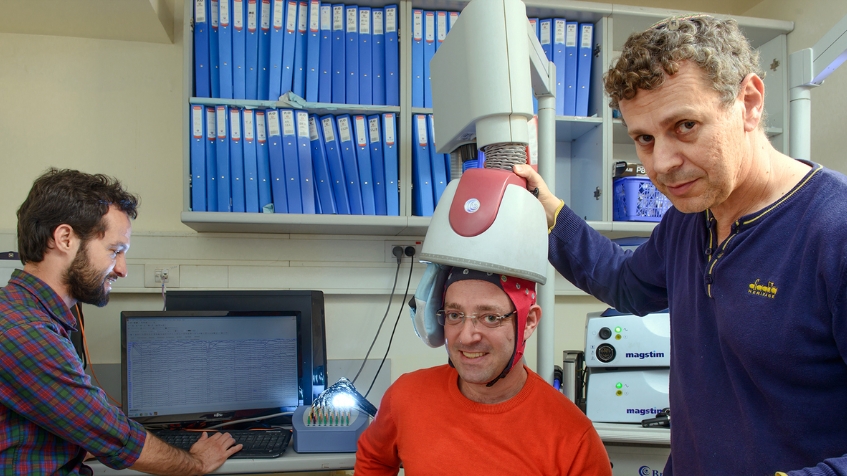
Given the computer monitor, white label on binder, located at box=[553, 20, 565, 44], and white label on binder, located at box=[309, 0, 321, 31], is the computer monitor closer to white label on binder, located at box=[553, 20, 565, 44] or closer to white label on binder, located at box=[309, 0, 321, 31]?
white label on binder, located at box=[309, 0, 321, 31]

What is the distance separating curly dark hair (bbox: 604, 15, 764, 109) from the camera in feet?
2.58

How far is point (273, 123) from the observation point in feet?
6.54

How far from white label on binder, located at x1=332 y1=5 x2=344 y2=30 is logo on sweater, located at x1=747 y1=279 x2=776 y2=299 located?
1.70 meters

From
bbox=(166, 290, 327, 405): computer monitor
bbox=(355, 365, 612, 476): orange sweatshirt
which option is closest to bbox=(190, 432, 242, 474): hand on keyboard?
bbox=(166, 290, 327, 405): computer monitor

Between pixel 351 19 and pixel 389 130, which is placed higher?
pixel 351 19

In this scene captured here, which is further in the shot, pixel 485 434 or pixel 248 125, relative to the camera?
pixel 248 125

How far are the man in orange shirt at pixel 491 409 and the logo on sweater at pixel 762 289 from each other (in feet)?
1.42

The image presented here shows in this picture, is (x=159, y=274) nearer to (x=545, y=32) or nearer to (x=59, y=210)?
(x=59, y=210)

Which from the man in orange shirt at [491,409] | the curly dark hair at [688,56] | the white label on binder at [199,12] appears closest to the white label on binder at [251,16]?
the white label on binder at [199,12]

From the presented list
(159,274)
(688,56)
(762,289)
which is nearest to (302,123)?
(159,274)

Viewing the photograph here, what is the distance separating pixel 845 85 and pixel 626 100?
1.82 metres

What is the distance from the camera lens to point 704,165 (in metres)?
0.81

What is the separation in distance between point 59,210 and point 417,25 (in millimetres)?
1358

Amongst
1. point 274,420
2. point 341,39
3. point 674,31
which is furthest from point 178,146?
point 674,31
